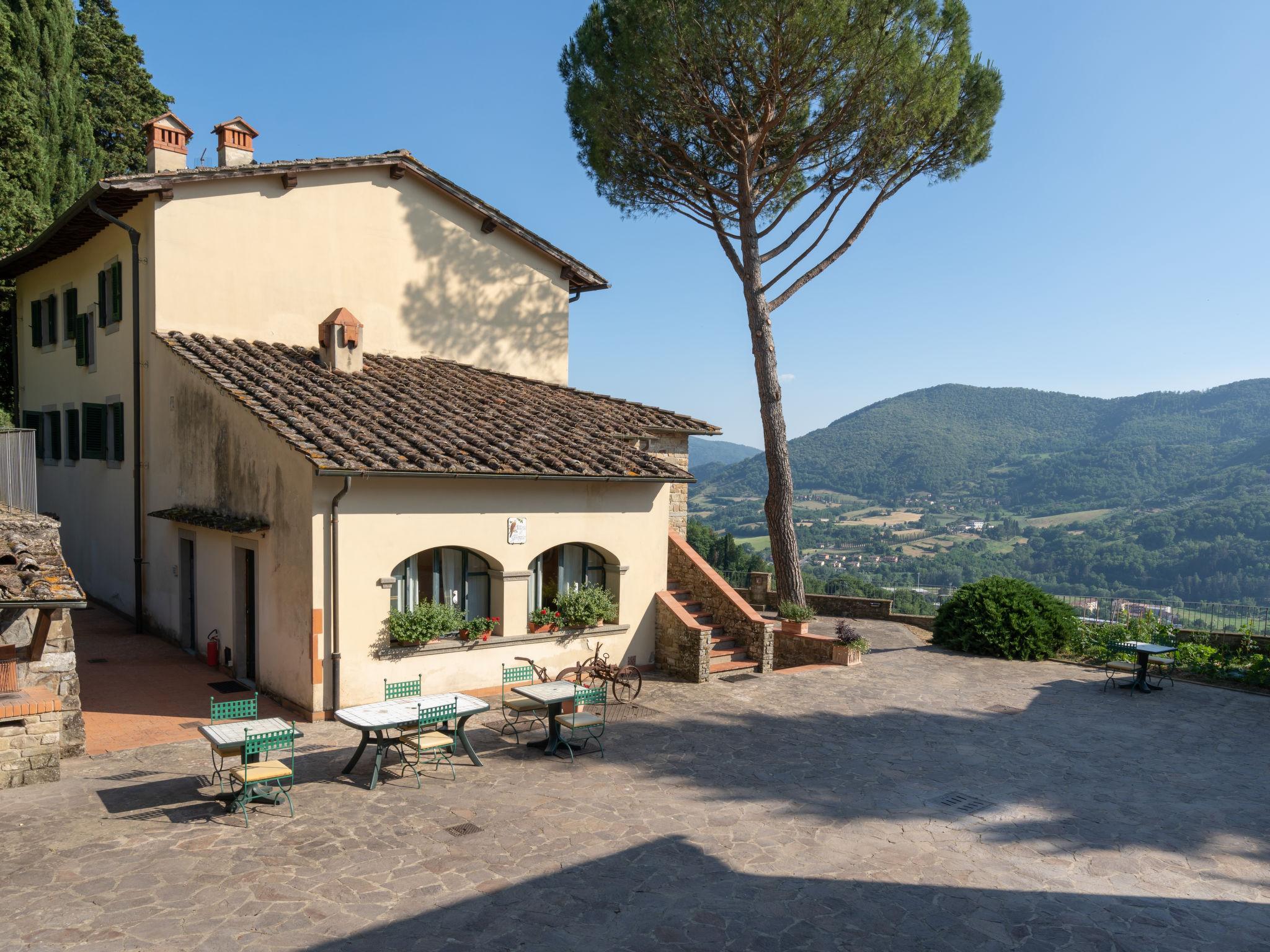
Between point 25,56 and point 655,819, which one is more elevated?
point 25,56

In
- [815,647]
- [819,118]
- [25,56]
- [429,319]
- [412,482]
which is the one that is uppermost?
[25,56]

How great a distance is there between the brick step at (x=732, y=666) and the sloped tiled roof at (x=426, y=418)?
3.46 m

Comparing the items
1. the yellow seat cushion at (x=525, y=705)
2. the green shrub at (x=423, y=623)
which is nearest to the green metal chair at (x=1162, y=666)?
the yellow seat cushion at (x=525, y=705)

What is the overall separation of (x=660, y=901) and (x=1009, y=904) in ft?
8.87

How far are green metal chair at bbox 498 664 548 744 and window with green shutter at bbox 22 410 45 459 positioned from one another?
15414 millimetres

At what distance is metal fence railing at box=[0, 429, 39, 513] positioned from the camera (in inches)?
482

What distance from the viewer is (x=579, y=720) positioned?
32.7ft

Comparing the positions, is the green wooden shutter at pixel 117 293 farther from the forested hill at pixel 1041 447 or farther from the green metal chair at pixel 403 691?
the forested hill at pixel 1041 447

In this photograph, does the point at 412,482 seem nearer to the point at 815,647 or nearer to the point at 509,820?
the point at 509,820

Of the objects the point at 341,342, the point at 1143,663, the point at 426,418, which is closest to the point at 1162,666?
the point at 1143,663

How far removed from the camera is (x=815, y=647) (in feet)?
54.1

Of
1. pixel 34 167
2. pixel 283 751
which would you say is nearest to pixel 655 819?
pixel 283 751

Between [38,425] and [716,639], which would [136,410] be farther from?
[716,639]

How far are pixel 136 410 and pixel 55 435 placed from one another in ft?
22.5
